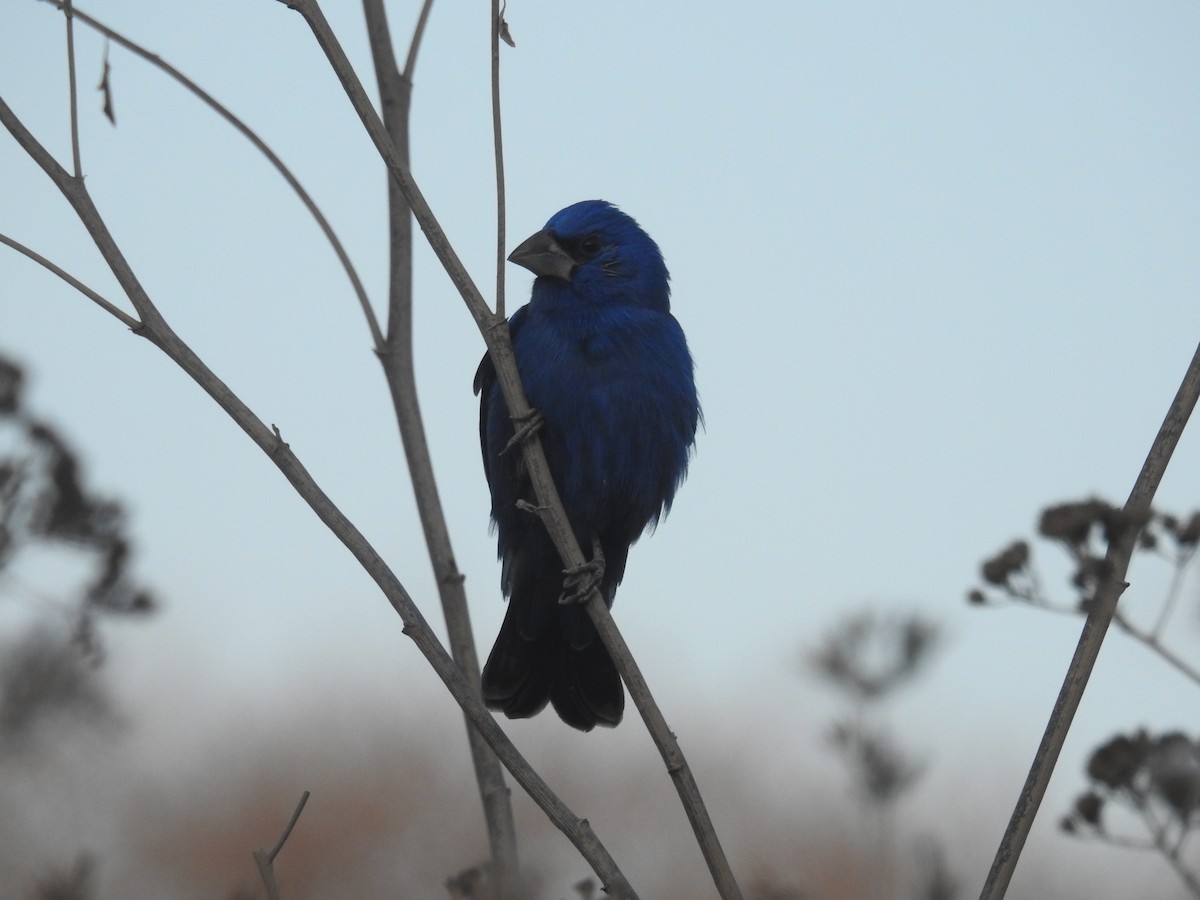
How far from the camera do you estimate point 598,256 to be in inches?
196

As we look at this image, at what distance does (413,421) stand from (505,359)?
60 cm

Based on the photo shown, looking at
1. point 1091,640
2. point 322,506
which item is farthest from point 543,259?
point 1091,640

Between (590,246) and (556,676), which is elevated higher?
(590,246)

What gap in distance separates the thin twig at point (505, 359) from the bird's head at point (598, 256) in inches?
78.8

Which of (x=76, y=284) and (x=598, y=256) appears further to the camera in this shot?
(x=598, y=256)

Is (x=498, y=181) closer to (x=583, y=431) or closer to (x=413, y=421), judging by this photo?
(x=413, y=421)

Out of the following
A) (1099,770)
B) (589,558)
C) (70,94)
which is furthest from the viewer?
(589,558)

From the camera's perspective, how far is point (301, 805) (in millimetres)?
2381

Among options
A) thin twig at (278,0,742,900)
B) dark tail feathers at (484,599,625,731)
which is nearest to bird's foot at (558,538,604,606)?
thin twig at (278,0,742,900)

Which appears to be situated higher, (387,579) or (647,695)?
(387,579)

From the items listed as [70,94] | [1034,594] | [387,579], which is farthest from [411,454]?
[1034,594]

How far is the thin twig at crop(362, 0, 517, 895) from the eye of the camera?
121 inches

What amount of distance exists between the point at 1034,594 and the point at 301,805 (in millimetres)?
1993

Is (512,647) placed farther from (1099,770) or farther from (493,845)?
(1099,770)
